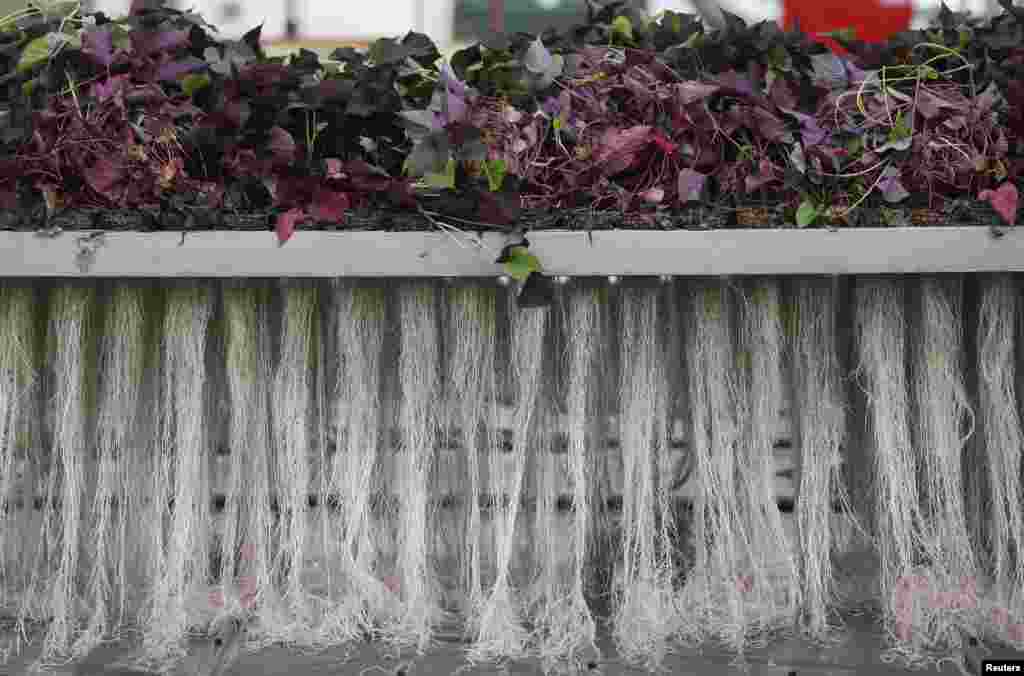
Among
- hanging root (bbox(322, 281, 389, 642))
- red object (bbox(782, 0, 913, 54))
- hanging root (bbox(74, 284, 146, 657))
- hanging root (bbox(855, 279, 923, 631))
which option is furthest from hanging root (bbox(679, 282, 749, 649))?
hanging root (bbox(74, 284, 146, 657))

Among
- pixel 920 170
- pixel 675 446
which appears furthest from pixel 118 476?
pixel 920 170

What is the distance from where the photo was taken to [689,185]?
63.9 inches

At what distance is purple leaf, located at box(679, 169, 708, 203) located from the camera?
162 centimetres

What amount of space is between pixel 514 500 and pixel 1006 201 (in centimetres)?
102

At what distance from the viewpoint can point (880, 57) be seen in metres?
1.78

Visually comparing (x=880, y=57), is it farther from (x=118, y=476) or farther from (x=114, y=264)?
(x=118, y=476)

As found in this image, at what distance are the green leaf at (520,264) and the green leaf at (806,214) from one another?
458mm

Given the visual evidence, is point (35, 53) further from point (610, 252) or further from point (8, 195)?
point (610, 252)

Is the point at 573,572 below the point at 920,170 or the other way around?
below

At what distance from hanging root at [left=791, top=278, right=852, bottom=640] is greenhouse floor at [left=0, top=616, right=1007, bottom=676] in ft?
0.23

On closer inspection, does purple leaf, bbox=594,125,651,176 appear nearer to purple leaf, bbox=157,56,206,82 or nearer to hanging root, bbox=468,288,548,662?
hanging root, bbox=468,288,548,662

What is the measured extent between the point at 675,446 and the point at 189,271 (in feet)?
3.61

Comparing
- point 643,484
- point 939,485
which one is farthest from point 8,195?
point 939,485

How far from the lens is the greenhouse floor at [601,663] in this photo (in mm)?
1737
